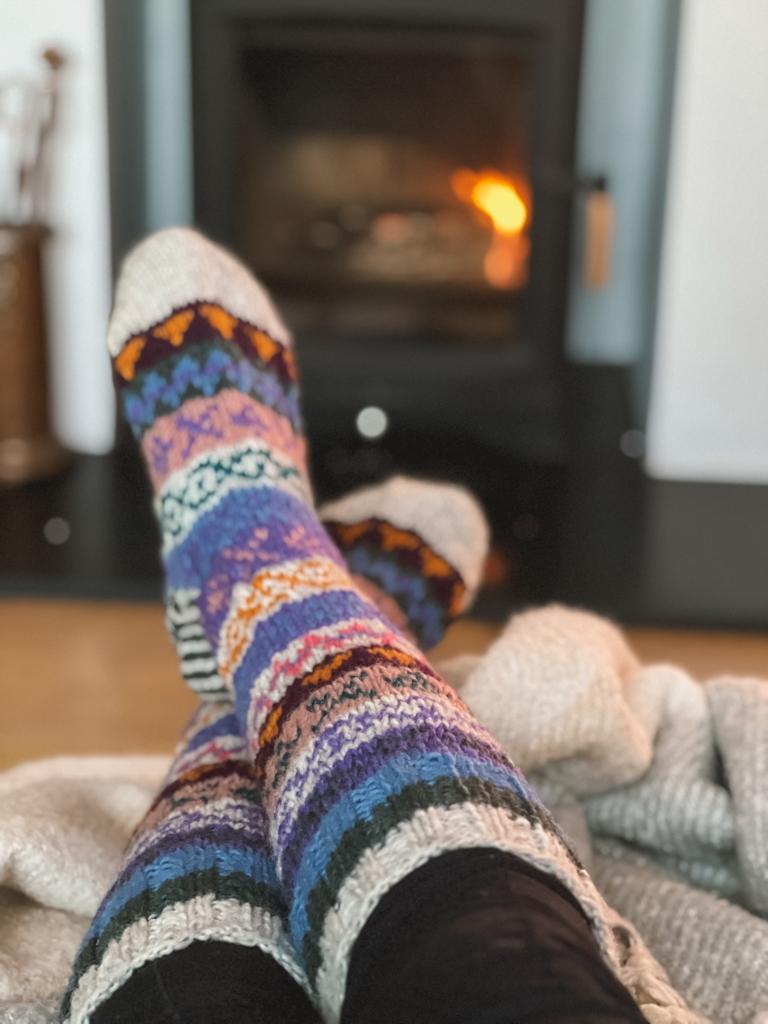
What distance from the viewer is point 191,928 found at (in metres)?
0.47

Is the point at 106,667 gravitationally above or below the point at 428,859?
below

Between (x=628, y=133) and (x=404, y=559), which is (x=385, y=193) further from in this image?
(x=404, y=559)

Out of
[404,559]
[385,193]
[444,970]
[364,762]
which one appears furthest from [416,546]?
[385,193]

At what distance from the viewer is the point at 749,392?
Result: 5.76 feet

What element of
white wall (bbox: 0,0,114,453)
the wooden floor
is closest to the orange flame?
white wall (bbox: 0,0,114,453)

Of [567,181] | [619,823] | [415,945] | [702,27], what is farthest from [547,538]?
[415,945]

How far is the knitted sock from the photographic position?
0.44m

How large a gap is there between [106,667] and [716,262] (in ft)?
3.38

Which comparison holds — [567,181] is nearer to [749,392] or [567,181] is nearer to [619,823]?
[749,392]

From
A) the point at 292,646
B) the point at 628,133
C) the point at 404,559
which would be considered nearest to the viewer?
the point at 292,646

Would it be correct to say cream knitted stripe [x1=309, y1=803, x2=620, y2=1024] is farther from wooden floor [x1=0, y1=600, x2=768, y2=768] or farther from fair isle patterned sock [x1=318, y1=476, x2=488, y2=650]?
wooden floor [x1=0, y1=600, x2=768, y2=768]

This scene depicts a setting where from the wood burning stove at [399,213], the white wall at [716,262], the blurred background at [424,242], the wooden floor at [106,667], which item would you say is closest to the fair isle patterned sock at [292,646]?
the wooden floor at [106,667]

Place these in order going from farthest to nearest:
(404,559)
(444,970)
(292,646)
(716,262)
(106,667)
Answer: (716,262)
(106,667)
(404,559)
(292,646)
(444,970)

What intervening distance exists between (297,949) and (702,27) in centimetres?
148
